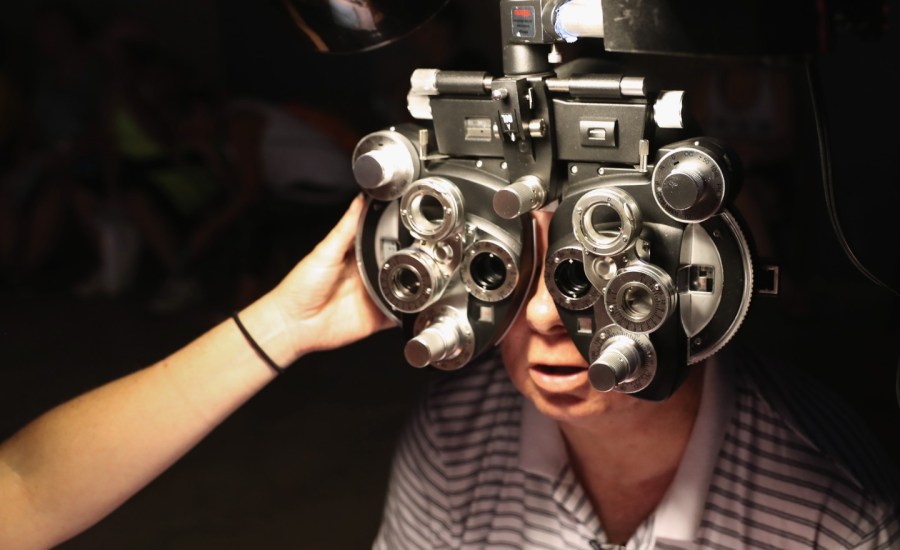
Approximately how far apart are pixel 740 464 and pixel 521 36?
442 millimetres

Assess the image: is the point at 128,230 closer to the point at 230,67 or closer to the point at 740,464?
the point at 230,67

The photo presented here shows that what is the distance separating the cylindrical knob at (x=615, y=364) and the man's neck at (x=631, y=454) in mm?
159

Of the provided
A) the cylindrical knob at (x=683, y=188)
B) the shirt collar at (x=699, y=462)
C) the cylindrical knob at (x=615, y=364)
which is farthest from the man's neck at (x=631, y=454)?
the cylindrical knob at (x=683, y=188)

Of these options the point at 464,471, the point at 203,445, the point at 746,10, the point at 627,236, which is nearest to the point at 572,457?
the point at 464,471

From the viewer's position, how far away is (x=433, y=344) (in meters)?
0.92

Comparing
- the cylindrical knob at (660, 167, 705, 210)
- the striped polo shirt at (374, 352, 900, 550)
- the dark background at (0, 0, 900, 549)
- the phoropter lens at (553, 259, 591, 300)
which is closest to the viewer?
the cylindrical knob at (660, 167, 705, 210)

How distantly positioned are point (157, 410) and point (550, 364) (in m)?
0.37

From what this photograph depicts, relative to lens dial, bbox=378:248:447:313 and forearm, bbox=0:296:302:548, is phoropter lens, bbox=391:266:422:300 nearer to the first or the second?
lens dial, bbox=378:248:447:313

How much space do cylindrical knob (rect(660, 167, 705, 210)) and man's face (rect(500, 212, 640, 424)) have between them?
0.53 ft

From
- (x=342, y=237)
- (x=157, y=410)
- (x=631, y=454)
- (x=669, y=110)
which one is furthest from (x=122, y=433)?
(x=669, y=110)

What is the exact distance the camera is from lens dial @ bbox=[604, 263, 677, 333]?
2.72 feet

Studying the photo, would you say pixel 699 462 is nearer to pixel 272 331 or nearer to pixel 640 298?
pixel 640 298

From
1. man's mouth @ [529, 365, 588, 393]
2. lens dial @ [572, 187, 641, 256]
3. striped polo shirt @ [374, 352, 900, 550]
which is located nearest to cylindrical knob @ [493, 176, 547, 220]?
lens dial @ [572, 187, 641, 256]

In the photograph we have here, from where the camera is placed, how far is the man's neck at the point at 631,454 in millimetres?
1040
